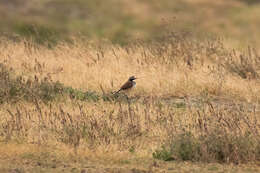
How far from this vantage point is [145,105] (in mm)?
14188

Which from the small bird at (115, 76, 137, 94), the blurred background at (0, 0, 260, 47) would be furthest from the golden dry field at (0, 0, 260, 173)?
the blurred background at (0, 0, 260, 47)

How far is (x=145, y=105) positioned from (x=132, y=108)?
30 cm

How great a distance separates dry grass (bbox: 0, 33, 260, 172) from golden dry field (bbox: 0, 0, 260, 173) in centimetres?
2

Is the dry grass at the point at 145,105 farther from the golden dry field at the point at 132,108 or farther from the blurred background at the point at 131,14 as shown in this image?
the blurred background at the point at 131,14

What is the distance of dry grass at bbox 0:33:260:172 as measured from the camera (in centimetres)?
1151

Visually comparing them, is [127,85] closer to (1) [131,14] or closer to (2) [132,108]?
(2) [132,108]

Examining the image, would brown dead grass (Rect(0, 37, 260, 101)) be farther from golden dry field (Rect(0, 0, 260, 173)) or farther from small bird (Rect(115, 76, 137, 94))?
small bird (Rect(115, 76, 137, 94))

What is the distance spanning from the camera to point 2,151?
11.8 meters

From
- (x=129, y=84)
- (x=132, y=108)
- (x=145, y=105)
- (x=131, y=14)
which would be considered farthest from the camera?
(x=131, y=14)

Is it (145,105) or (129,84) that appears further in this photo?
(129,84)

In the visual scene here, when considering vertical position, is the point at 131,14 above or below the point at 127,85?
above

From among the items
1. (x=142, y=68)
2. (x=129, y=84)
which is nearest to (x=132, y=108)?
(x=129, y=84)

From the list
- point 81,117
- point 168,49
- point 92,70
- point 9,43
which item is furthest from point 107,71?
point 81,117

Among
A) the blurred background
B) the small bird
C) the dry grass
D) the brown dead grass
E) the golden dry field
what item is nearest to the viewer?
the golden dry field
